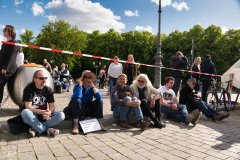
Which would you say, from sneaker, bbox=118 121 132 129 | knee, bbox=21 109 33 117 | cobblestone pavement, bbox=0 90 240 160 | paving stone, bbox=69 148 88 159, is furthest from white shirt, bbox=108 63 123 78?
paving stone, bbox=69 148 88 159

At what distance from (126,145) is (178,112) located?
300 centimetres

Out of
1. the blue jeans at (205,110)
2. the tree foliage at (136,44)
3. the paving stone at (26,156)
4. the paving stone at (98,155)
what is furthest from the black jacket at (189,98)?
the tree foliage at (136,44)

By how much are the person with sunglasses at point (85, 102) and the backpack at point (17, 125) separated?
0.98 metres

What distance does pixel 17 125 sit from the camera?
5.38m

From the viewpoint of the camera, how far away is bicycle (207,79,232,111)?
10484 mm

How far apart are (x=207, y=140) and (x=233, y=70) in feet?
20.4

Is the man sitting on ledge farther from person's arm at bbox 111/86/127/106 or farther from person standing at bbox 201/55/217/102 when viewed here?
person standing at bbox 201/55/217/102

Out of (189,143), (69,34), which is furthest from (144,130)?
(69,34)

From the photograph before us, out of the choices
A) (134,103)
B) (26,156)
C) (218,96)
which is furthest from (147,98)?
(218,96)

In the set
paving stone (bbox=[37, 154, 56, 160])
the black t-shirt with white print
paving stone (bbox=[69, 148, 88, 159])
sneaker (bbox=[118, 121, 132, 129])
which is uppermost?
the black t-shirt with white print

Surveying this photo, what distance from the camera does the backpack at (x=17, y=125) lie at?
5.36m

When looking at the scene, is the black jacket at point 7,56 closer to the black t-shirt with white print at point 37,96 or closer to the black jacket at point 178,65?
the black t-shirt with white print at point 37,96

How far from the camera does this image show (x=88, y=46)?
6344cm

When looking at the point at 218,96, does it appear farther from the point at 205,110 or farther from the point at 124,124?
the point at 124,124
